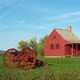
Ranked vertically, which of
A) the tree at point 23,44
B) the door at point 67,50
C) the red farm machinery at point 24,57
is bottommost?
the red farm machinery at point 24,57

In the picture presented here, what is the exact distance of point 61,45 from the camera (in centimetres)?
3600

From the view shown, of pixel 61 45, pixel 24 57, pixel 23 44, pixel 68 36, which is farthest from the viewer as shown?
pixel 23 44

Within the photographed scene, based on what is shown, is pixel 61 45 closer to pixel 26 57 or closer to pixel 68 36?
pixel 68 36

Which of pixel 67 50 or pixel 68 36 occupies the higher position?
pixel 68 36

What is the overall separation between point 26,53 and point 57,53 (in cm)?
2326

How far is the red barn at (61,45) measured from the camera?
35625 mm

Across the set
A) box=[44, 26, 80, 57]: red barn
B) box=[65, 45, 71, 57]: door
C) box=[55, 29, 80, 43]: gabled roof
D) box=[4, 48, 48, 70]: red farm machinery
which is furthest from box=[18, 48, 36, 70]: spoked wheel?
box=[55, 29, 80, 43]: gabled roof

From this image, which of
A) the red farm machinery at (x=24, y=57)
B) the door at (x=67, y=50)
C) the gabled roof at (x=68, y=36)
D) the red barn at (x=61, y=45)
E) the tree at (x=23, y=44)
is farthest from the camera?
A: the tree at (x=23, y=44)

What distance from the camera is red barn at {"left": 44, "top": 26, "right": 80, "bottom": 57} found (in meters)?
35.6

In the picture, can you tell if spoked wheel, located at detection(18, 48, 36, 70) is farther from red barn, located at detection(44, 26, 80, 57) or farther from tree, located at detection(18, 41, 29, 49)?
tree, located at detection(18, 41, 29, 49)

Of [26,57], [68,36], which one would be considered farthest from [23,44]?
[26,57]

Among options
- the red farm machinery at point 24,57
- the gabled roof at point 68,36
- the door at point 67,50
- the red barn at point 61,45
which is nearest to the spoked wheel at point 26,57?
the red farm machinery at point 24,57

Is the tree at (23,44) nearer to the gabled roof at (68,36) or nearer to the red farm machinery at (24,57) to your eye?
the gabled roof at (68,36)

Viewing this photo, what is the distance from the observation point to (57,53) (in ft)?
120
